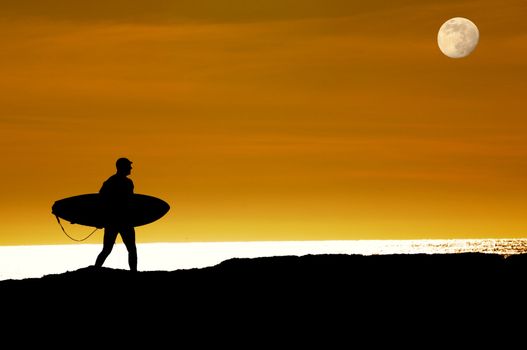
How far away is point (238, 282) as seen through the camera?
18812 millimetres

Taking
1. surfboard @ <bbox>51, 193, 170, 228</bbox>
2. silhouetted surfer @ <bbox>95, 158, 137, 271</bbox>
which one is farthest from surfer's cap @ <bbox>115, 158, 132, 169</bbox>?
surfboard @ <bbox>51, 193, 170, 228</bbox>

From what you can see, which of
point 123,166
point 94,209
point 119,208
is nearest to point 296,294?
point 119,208

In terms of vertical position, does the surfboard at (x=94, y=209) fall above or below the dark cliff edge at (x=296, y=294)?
above

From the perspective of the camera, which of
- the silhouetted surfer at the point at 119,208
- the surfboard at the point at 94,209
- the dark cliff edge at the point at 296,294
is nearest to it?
the dark cliff edge at the point at 296,294

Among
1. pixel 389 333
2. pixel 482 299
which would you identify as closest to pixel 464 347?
pixel 389 333

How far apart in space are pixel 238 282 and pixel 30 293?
13.6 ft

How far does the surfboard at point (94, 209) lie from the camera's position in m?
23.5

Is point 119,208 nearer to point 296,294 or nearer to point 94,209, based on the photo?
point 94,209

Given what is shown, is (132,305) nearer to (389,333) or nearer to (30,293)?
(30,293)

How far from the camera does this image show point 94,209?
2353 cm

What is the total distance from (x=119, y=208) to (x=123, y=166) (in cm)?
95

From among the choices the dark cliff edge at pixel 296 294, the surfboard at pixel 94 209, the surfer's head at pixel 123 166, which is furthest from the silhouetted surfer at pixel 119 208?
the surfboard at pixel 94 209

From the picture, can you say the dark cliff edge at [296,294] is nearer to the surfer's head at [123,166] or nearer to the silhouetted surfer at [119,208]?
the silhouetted surfer at [119,208]

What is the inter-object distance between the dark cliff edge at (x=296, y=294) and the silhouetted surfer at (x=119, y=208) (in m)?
0.70
